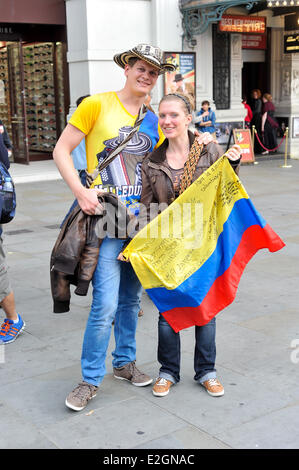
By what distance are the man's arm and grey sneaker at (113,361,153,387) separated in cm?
113

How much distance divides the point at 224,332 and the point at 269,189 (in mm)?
7550

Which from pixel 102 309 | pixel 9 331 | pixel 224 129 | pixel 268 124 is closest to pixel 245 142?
pixel 224 129

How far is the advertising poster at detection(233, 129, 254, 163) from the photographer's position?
16016 mm

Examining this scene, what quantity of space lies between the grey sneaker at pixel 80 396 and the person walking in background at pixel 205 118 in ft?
40.0

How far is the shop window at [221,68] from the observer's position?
16.4 metres

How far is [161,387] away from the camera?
3.71m

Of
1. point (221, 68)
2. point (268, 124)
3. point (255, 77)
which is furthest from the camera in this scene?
point (255, 77)

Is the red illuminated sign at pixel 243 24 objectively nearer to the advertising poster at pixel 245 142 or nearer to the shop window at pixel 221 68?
the shop window at pixel 221 68

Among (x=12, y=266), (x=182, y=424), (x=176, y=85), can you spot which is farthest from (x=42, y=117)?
(x=182, y=424)

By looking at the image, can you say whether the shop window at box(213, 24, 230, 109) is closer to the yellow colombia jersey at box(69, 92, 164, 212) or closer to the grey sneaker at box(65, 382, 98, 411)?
the yellow colombia jersey at box(69, 92, 164, 212)

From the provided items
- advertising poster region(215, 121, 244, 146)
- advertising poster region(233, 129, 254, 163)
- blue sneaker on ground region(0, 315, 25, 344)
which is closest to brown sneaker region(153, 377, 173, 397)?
blue sneaker on ground region(0, 315, 25, 344)

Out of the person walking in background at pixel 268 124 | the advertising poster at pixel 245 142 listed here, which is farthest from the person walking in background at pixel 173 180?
the person walking in background at pixel 268 124

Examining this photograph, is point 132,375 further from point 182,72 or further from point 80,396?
point 182,72

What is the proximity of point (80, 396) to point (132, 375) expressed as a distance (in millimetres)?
466
